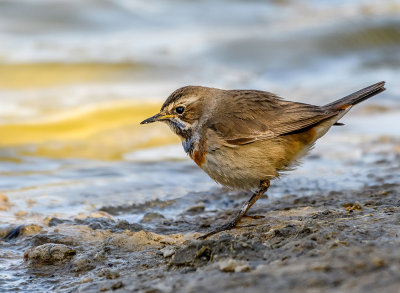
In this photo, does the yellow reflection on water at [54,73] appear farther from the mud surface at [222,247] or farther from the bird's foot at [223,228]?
the bird's foot at [223,228]

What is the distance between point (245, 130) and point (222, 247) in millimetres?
2118

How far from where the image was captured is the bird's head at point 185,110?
6438mm

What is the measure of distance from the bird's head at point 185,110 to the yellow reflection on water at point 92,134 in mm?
3819

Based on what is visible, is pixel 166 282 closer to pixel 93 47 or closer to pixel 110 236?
pixel 110 236

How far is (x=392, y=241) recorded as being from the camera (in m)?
3.94

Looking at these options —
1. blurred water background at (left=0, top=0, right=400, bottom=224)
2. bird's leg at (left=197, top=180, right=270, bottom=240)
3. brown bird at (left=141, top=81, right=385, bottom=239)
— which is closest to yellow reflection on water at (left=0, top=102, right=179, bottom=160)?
blurred water background at (left=0, top=0, right=400, bottom=224)

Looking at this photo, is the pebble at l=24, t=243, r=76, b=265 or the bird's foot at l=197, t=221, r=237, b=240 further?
the bird's foot at l=197, t=221, r=237, b=240

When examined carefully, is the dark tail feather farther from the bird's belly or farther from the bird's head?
the bird's head

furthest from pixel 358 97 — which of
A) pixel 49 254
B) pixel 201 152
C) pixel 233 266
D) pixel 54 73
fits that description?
pixel 54 73

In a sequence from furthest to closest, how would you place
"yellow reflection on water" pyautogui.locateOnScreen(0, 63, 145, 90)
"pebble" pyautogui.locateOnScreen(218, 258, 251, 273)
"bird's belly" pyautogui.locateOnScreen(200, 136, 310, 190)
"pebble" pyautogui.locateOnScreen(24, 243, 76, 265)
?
1. "yellow reflection on water" pyautogui.locateOnScreen(0, 63, 145, 90)
2. "bird's belly" pyautogui.locateOnScreen(200, 136, 310, 190)
3. "pebble" pyautogui.locateOnScreen(24, 243, 76, 265)
4. "pebble" pyautogui.locateOnScreen(218, 258, 251, 273)

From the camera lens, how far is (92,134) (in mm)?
11539

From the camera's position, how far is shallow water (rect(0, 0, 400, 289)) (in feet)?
27.2

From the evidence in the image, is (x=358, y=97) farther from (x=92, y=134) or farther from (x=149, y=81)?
(x=149, y=81)

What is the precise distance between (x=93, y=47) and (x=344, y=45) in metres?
6.85
